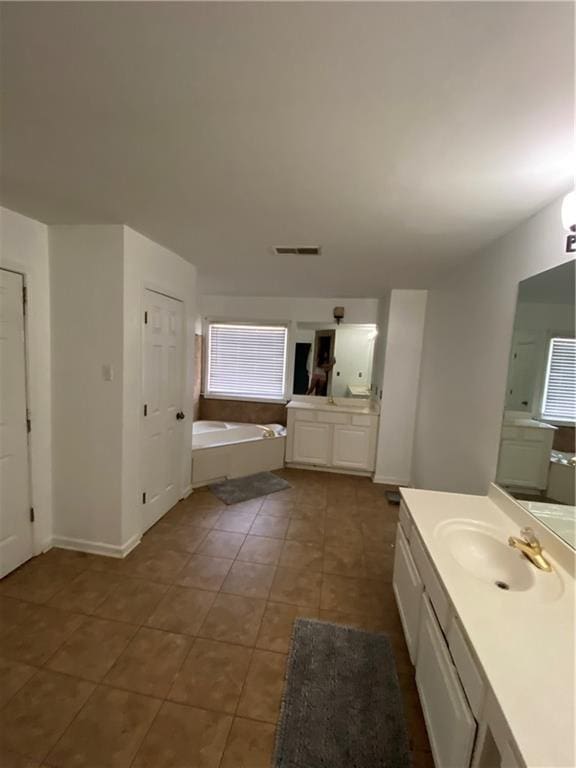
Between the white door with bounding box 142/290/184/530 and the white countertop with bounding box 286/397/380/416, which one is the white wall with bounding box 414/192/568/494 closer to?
the white countertop with bounding box 286/397/380/416

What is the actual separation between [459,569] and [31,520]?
270 centimetres

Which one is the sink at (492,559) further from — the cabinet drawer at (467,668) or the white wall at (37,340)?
the white wall at (37,340)

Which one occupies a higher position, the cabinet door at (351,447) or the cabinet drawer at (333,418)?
the cabinet drawer at (333,418)

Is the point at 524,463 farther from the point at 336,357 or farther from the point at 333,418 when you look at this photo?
the point at 336,357

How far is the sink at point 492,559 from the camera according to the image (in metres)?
1.28

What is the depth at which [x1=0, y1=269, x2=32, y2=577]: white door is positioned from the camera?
2.05 metres

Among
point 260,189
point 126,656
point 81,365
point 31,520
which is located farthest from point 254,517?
point 260,189

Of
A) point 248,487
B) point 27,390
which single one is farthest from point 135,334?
point 248,487

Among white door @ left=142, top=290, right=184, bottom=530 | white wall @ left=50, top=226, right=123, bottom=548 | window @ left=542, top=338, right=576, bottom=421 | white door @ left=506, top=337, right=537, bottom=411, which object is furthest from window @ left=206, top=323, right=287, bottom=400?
window @ left=542, top=338, right=576, bottom=421

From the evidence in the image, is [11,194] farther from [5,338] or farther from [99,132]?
[99,132]

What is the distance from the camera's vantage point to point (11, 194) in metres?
1.79

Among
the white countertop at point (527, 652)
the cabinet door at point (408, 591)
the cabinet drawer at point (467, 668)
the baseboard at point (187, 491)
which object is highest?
the white countertop at point (527, 652)

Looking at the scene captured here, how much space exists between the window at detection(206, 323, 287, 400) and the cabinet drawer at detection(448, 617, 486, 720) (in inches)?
152

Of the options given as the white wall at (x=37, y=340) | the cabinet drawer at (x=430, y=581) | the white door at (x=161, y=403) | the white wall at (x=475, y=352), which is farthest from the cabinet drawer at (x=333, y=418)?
the white wall at (x=37, y=340)
